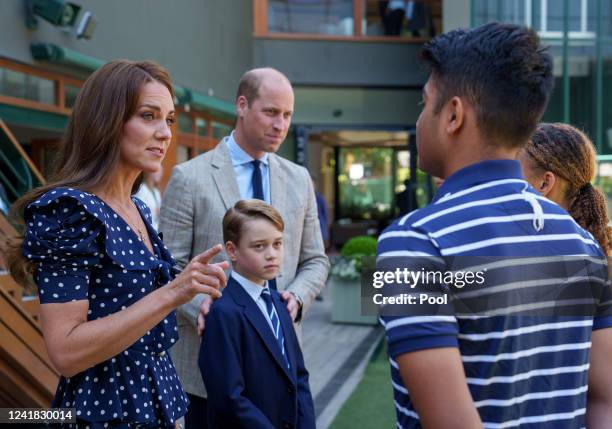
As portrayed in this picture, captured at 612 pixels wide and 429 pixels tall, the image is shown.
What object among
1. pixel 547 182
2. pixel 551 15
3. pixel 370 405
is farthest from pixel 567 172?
pixel 551 15

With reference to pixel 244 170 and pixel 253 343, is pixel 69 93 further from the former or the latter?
pixel 253 343

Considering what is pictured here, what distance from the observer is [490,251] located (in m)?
1.24

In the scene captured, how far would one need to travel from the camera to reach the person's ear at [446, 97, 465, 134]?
1.31 metres

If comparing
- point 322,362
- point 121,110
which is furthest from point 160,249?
point 322,362

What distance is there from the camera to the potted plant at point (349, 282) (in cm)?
930

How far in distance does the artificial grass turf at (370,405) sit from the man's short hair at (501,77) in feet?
13.2

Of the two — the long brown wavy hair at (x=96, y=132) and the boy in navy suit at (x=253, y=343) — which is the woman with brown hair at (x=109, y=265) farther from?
the boy in navy suit at (x=253, y=343)

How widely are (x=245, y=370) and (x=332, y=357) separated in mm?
5276

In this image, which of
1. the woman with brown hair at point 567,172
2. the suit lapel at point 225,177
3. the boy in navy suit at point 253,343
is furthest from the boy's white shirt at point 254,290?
the woman with brown hair at point 567,172

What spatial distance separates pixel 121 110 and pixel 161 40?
32.9 ft

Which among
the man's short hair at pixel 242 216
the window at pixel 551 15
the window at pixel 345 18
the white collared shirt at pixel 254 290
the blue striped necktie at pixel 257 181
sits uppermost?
the window at pixel 345 18

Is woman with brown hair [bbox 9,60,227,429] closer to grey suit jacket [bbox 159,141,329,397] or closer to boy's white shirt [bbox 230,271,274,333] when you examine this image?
boy's white shirt [bbox 230,271,274,333]

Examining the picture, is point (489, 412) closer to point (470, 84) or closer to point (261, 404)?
point (470, 84)

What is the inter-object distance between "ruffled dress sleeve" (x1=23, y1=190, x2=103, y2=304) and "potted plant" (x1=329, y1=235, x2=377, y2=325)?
7.57m
